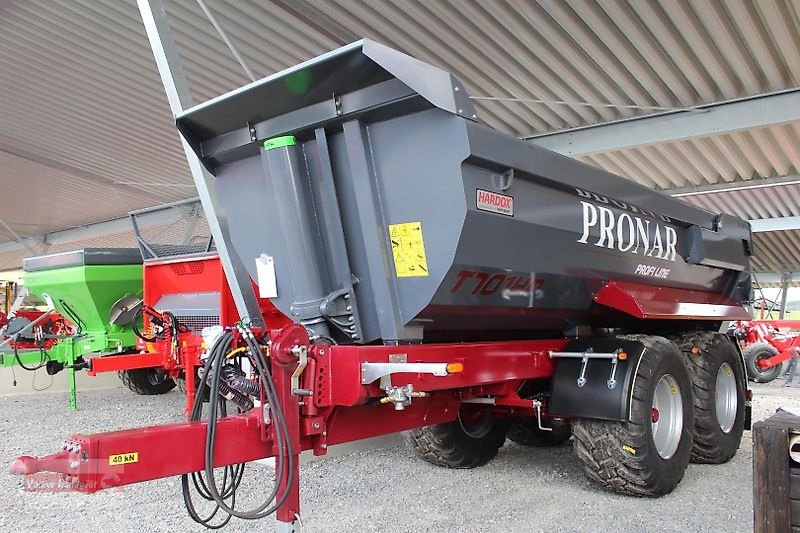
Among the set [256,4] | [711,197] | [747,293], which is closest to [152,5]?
[256,4]

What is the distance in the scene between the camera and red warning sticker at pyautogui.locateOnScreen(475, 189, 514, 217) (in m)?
3.11

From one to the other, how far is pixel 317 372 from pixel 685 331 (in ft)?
12.9

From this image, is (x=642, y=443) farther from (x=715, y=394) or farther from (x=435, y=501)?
(x=715, y=394)

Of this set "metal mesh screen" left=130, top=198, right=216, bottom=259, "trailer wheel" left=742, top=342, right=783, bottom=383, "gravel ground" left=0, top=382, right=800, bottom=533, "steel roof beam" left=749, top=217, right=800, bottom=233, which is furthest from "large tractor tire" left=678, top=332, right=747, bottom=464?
"steel roof beam" left=749, top=217, right=800, bottom=233

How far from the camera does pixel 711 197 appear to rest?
41.9ft

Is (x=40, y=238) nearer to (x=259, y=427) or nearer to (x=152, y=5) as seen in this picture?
(x=152, y=5)

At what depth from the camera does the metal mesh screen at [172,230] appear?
7012mm

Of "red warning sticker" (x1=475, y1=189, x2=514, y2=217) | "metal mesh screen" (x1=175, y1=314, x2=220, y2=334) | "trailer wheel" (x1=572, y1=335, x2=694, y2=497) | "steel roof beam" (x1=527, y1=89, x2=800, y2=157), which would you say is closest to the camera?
"red warning sticker" (x1=475, y1=189, x2=514, y2=217)

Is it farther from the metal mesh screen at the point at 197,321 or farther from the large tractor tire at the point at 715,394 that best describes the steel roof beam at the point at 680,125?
the metal mesh screen at the point at 197,321

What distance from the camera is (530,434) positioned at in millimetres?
5824

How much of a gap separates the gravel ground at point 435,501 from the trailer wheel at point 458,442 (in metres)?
0.09

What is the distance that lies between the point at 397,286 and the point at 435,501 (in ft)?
5.52

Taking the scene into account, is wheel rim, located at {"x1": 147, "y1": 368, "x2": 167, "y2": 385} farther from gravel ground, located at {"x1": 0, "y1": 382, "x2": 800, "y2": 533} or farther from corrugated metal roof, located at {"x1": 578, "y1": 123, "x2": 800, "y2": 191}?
corrugated metal roof, located at {"x1": 578, "y1": 123, "x2": 800, "y2": 191}

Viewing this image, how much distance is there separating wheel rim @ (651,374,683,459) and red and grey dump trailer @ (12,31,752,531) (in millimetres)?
14
